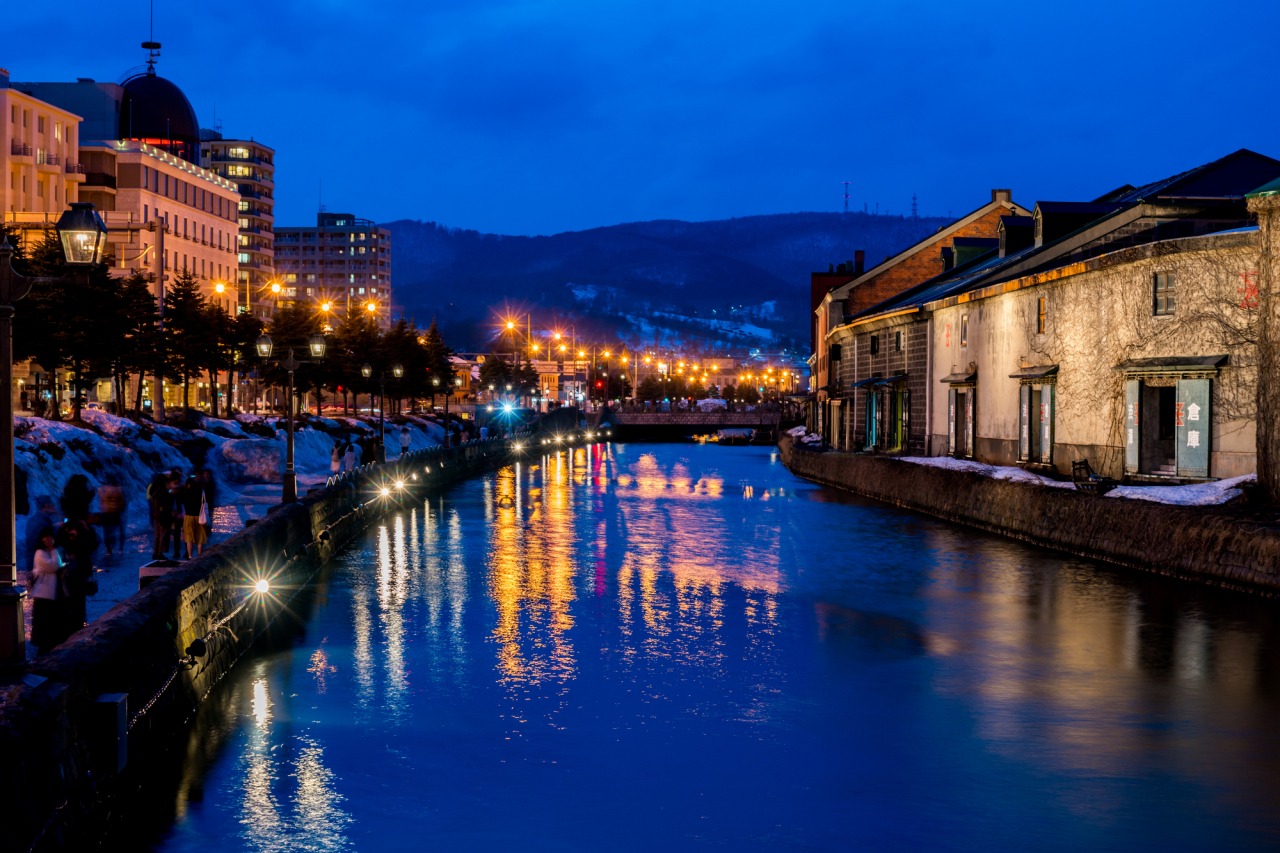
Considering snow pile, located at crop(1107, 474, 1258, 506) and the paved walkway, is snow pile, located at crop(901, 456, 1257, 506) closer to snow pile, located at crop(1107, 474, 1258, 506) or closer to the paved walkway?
snow pile, located at crop(1107, 474, 1258, 506)

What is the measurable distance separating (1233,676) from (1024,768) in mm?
5854

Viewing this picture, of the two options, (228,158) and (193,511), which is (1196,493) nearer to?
(193,511)

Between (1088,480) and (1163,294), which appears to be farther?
(1088,480)

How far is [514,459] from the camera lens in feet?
291

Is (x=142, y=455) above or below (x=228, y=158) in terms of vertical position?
below

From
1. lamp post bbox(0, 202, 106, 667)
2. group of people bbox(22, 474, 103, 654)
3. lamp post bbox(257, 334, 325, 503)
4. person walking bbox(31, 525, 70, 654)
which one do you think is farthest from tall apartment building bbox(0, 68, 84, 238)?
lamp post bbox(0, 202, 106, 667)

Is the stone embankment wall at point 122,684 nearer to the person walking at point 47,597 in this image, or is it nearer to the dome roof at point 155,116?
the person walking at point 47,597

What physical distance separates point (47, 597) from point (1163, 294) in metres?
26.6

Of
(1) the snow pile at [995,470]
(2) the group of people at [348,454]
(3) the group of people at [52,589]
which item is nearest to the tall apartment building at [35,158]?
(2) the group of people at [348,454]

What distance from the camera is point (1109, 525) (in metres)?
28.7

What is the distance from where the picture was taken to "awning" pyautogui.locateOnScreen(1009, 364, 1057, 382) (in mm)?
39531

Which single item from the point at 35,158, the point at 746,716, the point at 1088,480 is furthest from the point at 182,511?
the point at 35,158

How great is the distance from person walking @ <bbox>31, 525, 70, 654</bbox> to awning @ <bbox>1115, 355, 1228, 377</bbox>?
24.8 meters

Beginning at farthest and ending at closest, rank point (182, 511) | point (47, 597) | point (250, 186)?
1. point (250, 186)
2. point (182, 511)
3. point (47, 597)
